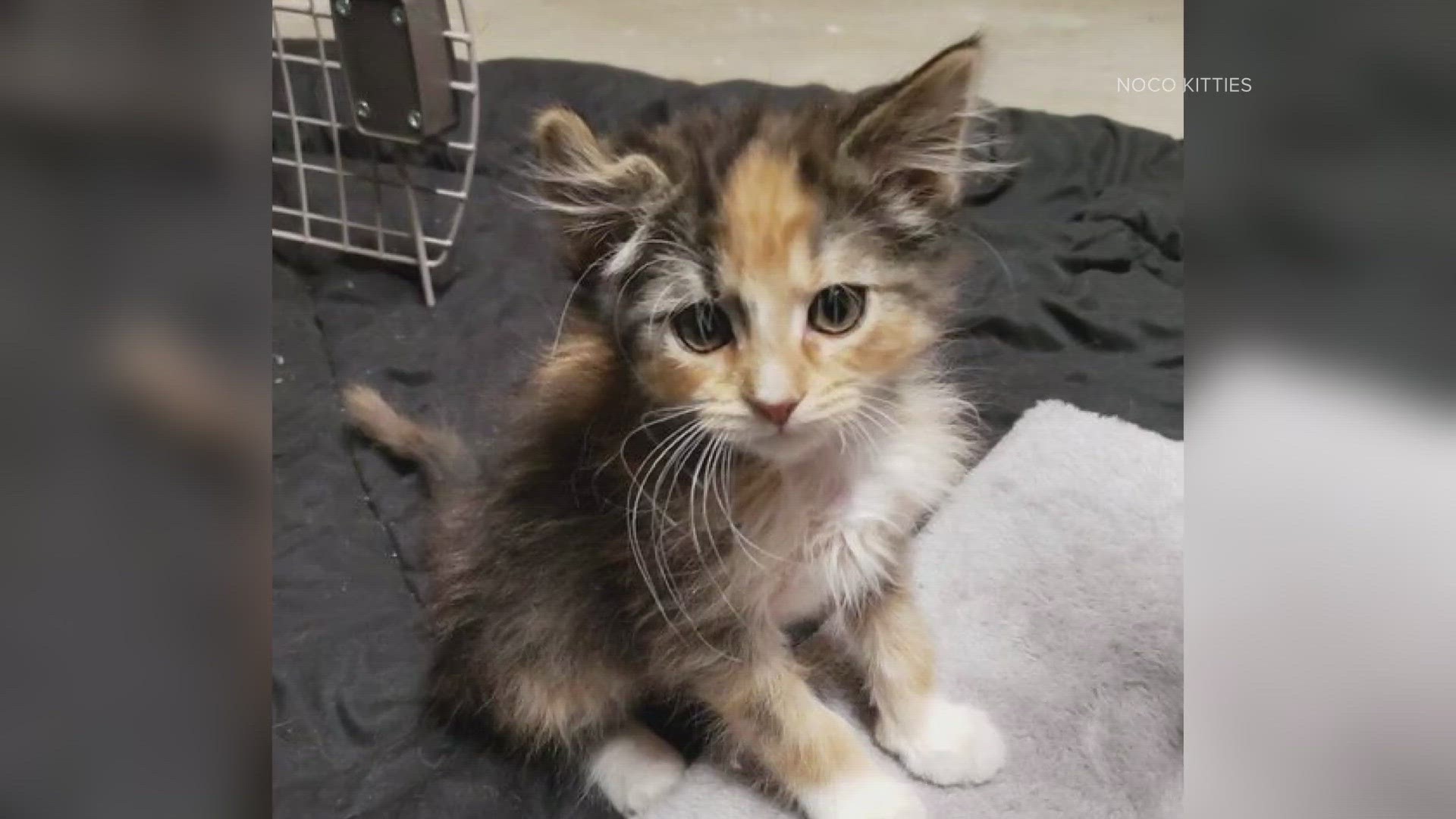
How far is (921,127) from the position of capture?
2.66ft

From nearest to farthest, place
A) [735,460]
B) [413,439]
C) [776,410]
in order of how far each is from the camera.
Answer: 1. [776,410]
2. [735,460]
3. [413,439]

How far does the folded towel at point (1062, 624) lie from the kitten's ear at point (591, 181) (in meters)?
0.48

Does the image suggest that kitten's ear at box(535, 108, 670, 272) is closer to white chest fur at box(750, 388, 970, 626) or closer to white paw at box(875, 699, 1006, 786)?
white chest fur at box(750, 388, 970, 626)

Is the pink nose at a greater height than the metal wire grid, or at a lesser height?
lesser

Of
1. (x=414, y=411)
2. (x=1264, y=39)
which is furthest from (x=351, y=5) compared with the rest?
(x=1264, y=39)

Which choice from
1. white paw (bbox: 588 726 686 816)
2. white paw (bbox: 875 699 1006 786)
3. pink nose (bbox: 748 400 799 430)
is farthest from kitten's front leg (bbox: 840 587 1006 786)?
pink nose (bbox: 748 400 799 430)

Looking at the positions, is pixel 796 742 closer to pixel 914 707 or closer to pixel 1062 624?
pixel 914 707

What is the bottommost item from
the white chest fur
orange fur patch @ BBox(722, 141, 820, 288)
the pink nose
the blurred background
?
the white chest fur

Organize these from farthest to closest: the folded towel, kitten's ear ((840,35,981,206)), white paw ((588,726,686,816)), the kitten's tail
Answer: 1. the kitten's tail
2. white paw ((588,726,686,816))
3. the folded towel
4. kitten's ear ((840,35,981,206))

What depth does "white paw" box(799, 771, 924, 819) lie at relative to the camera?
0.97 m

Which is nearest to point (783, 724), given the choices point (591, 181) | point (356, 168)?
point (591, 181)

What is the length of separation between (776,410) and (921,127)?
24 cm

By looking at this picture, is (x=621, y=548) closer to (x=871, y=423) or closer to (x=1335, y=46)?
(x=871, y=423)

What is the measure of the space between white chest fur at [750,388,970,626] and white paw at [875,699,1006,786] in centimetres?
13
